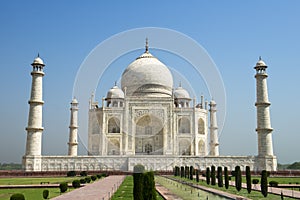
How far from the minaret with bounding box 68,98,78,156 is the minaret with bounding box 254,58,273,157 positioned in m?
13.2

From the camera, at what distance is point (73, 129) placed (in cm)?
2781

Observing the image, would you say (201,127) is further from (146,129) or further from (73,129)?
(73,129)

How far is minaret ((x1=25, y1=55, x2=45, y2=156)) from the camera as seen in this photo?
75.4 feet

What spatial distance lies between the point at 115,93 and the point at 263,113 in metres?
12.0

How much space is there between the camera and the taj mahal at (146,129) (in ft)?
76.3

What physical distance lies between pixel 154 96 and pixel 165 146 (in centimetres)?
473

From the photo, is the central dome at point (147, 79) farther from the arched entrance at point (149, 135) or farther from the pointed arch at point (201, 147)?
the pointed arch at point (201, 147)

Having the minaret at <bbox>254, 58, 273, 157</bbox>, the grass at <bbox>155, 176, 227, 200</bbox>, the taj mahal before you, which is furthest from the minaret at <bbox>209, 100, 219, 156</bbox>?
the grass at <bbox>155, 176, 227, 200</bbox>

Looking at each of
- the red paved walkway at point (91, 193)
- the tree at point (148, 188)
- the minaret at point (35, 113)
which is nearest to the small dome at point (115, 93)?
the minaret at point (35, 113)

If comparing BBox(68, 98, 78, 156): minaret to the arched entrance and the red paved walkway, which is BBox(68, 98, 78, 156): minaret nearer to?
the arched entrance

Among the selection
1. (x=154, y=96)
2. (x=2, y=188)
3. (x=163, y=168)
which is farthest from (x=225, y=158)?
(x=2, y=188)

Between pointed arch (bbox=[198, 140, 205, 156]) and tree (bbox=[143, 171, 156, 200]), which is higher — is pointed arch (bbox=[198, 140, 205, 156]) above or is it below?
above

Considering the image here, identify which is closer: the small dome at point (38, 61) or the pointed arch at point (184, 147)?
the small dome at point (38, 61)

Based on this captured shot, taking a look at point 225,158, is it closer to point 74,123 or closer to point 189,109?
point 189,109
